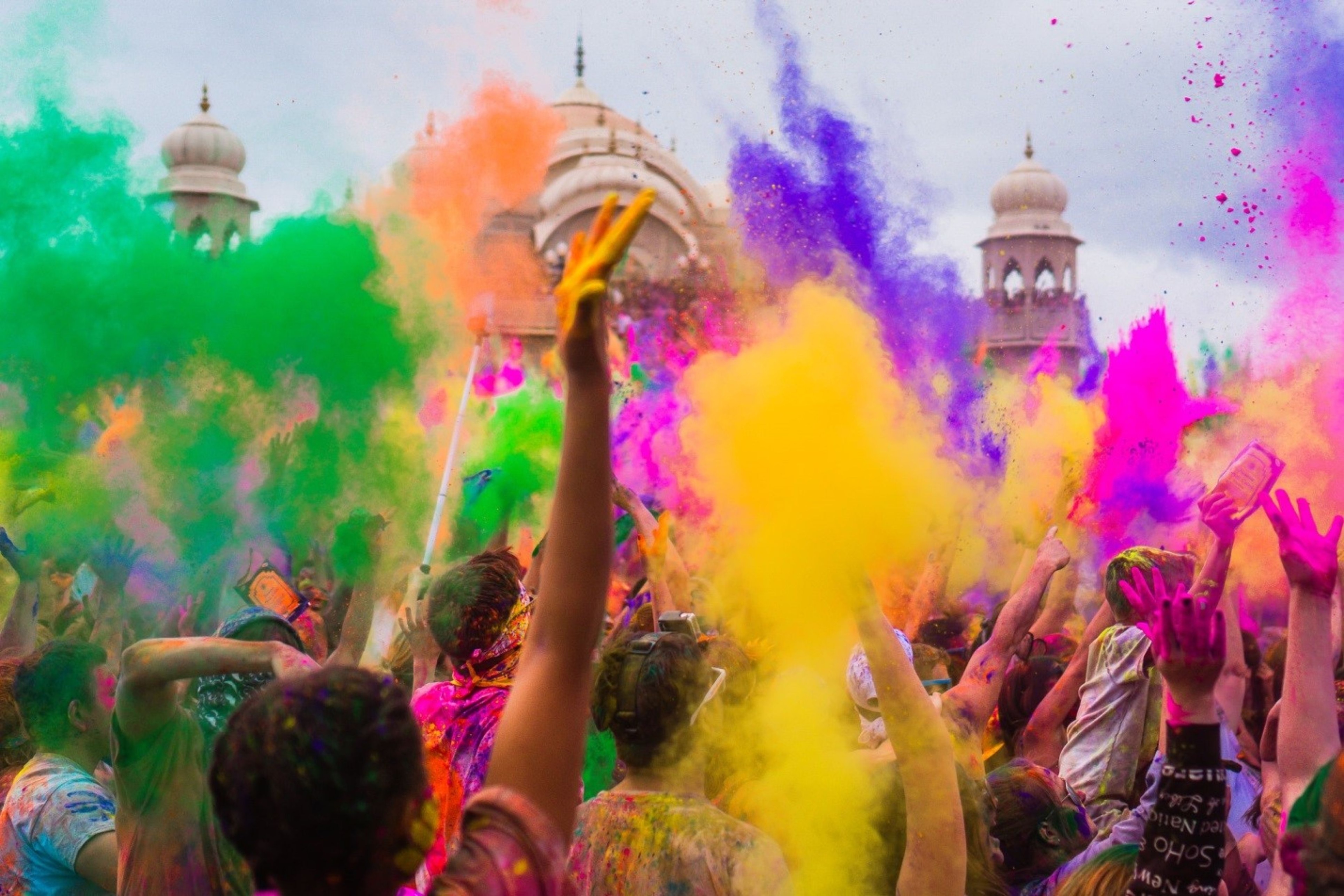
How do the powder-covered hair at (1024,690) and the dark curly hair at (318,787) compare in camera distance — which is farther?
the powder-covered hair at (1024,690)

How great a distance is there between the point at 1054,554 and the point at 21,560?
4.58 m

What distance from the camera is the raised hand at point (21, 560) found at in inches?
240

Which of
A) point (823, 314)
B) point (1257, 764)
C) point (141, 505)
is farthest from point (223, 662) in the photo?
point (141, 505)

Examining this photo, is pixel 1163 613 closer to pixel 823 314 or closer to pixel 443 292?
pixel 823 314

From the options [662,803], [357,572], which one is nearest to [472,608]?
[662,803]

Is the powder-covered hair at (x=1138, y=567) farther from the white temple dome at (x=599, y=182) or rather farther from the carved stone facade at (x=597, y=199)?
the white temple dome at (x=599, y=182)

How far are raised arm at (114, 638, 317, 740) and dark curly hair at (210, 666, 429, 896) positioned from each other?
0.85 m

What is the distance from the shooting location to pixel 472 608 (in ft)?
11.3

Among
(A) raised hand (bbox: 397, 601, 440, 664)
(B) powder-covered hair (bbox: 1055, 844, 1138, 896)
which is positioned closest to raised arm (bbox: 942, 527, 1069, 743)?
(B) powder-covered hair (bbox: 1055, 844, 1138, 896)

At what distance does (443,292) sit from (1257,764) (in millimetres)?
6205

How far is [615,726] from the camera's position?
9.12ft

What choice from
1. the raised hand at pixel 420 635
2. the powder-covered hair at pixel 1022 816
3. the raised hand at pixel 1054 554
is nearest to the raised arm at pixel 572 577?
the powder-covered hair at pixel 1022 816

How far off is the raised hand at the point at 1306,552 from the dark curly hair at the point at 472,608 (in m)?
1.81

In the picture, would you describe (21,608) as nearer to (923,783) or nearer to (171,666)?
(171,666)
